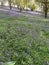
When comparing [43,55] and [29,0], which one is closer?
[43,55]

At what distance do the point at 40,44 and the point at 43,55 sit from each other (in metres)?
2.68

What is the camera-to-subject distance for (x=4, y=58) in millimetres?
9969

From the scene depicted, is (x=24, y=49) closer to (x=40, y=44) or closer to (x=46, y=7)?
(x=40, y=44)

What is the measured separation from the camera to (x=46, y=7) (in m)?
45.2

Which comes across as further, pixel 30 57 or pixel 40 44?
pixel 40 44

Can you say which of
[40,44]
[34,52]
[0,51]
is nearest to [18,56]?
[0,51]

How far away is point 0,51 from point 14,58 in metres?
1.06

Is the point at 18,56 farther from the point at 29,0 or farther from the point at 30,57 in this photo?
the point at 29,0

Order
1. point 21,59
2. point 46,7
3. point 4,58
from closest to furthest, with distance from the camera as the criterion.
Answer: point 4,58 < point 21,59 < point 46,7

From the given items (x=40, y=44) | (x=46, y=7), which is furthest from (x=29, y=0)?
(x=40, y=44)

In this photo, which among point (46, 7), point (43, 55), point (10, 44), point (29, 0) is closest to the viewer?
point (43, 55)

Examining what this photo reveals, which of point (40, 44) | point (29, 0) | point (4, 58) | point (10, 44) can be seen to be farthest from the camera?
point (29, 0)

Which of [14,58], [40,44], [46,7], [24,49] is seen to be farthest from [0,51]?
[46,7]

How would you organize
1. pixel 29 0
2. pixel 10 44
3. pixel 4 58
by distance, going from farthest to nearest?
pixel 29 0
pixel 10 44
pixel 4 58
